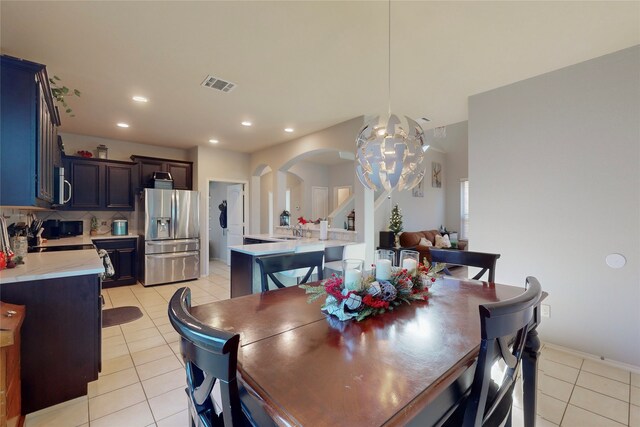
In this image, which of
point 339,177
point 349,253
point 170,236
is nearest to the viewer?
point 349,253

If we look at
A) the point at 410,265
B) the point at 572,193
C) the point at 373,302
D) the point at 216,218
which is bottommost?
the point at 373,302

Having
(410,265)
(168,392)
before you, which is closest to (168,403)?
(168,392)

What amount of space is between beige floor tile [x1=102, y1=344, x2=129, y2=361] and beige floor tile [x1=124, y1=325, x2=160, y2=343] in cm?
12

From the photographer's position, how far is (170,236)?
5066mm

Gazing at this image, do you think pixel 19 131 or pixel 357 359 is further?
pixel 19 131

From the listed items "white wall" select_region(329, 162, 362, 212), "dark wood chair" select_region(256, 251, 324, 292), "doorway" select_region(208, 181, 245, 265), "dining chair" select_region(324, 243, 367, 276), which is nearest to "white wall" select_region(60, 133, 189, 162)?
"doorway" select_region(208, 181, 245, 265)

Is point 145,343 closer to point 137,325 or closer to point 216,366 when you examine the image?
point 137,325

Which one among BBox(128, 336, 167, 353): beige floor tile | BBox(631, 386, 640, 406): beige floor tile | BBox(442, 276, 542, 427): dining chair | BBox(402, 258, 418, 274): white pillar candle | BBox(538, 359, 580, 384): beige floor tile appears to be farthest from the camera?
BBox(128, 336, 167, 353): beige floor tile

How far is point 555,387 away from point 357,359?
2145 mm

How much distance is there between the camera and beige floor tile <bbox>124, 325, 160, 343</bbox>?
2.91 meters

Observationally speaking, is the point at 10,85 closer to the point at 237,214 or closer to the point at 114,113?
the point at 114,113

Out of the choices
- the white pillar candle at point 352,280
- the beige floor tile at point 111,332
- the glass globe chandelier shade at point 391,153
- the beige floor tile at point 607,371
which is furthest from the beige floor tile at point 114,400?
the beige floor tile at point 607,371

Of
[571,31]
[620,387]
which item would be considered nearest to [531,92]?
[571,31]

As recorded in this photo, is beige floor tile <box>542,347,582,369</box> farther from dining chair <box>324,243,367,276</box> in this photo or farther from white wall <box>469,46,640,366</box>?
dining chair <box>324,243,367,276</box>
